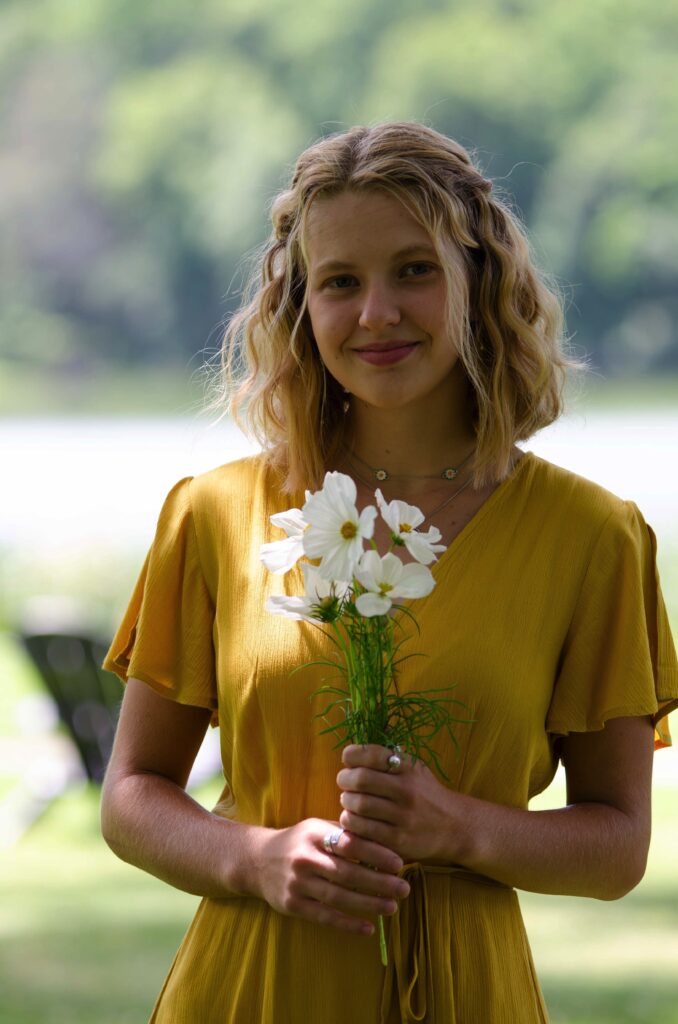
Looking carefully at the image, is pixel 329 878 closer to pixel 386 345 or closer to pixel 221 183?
pixel 386 345

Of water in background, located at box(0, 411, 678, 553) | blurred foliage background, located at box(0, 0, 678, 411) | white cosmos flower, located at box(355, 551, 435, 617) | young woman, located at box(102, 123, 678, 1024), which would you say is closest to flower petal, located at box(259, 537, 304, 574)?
white cosmos flower, located at box(355, 551, 435, 617)

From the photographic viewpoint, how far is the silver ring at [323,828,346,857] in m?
1.72

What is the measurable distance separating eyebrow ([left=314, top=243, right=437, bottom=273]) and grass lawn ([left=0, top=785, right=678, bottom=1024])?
3.43 m

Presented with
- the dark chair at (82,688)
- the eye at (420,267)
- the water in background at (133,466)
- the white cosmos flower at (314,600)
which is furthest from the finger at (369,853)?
the water in background at (133,466)

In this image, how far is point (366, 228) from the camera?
6.16 ft

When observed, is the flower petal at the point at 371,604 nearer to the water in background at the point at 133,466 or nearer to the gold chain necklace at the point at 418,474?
the gold chain necklace at the point at 418,474

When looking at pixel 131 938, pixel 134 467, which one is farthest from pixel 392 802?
pixel 134 467

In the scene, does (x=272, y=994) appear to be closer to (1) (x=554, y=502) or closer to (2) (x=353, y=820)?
(2) (x=353, y=820)

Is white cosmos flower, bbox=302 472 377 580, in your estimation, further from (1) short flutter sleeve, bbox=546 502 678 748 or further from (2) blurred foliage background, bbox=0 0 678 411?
(2) blurred foliage background, bbox=0 0 678 411

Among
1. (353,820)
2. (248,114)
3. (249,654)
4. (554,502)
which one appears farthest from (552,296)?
(248,114)

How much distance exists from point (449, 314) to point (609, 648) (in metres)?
0.48

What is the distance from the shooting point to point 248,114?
839 inches

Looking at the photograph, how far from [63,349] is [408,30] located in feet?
22.9

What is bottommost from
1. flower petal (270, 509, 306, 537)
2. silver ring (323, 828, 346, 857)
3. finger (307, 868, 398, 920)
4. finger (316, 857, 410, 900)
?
finger (307, 868, 398, 920)
